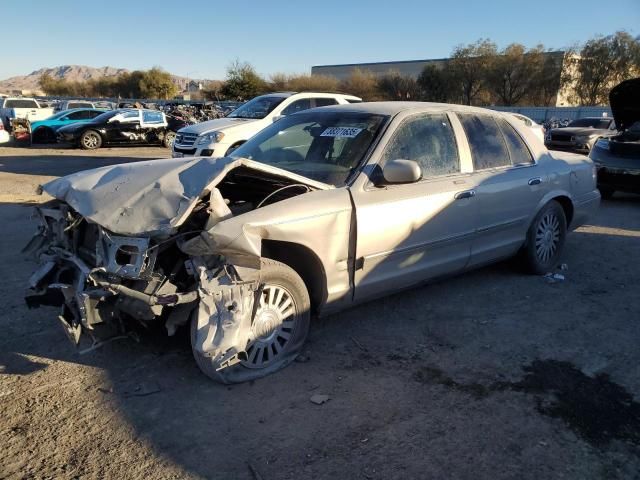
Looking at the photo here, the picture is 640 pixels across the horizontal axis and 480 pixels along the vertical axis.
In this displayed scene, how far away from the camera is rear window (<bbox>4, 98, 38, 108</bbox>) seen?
2617 cm

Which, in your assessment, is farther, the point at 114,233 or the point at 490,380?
the point at 490,380

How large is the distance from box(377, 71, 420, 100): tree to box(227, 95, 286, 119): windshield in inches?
1526

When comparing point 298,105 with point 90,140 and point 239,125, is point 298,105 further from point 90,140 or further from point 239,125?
point 90,140

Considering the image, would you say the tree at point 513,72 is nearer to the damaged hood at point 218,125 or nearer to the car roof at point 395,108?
the damaged hood at point 218,125

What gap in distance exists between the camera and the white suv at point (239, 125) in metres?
10.5

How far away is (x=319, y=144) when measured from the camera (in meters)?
4.32

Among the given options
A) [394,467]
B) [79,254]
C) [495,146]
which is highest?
[495,146]

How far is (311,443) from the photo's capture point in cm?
274

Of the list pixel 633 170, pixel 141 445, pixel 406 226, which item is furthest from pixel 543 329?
pixel 633 170

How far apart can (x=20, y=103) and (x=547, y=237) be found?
28.0 meters

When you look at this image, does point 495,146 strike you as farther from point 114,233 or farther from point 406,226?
point 114,233

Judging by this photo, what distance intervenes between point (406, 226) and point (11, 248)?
4.69 metres

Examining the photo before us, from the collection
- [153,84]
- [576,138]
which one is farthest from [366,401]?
[153,84]

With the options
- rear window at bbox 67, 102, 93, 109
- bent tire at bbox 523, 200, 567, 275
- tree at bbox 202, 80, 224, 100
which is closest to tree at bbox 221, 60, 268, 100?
tree at bbox 202, 80, 224, 100
